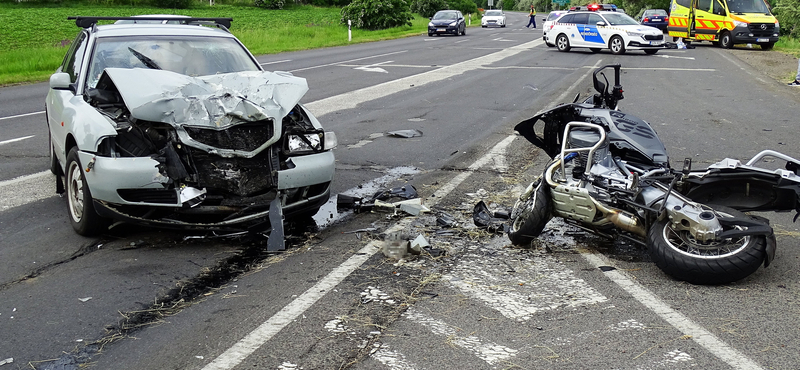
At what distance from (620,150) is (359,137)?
5.43 metres

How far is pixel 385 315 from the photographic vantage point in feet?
13.9

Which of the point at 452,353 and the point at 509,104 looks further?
the point at 509,104

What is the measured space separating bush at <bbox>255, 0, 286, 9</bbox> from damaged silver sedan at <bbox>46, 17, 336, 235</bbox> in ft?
217

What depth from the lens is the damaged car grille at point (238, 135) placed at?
17.3 ft

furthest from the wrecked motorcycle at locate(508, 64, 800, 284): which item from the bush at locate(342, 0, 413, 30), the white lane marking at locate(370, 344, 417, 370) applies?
the bush at locate(342, 0, 413, 30)

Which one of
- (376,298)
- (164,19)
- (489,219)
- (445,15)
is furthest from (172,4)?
(376,298)

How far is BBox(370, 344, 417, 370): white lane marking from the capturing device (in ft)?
11.8

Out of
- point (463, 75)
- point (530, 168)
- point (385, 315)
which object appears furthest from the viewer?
point (463, 75)

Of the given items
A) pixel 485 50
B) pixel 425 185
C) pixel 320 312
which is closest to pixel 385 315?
pixel 320 312

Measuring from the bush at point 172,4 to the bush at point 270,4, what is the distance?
7.49 metres

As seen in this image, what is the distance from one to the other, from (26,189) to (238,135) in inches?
131

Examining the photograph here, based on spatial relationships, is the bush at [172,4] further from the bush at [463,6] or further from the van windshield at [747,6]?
the van windshield at [747,6]

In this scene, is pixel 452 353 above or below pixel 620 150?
below

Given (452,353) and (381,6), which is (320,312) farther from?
(381,6)
